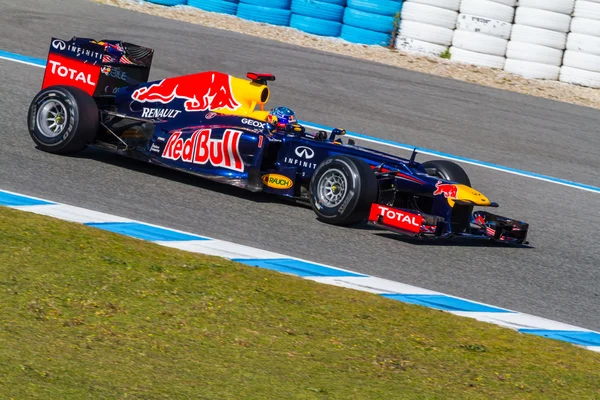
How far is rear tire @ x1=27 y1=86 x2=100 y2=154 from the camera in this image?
8336 millimetres

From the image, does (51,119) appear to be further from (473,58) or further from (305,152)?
(473,58)

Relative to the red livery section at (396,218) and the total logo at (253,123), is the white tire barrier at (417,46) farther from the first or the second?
the red livery section at (396,218)

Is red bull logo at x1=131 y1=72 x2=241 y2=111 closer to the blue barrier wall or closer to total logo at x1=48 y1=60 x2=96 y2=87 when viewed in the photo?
total logo at x1=48 y1=60 x2=96 y2=87

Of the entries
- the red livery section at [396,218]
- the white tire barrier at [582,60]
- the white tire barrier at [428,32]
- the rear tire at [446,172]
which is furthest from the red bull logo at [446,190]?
the white tire barrier at [582,60]

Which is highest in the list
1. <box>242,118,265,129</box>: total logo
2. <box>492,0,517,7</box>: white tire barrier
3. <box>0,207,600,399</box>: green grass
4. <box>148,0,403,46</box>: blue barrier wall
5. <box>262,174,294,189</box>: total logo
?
<box>492,0,517,7</box>: white tire barrier

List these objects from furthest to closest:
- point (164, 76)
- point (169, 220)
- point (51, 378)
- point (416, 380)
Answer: point (164, 76) → point (169, 220) → point (416, 380) → point (51, 378)

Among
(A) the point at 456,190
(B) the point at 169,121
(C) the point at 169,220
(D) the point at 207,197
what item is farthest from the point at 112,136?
(A) the point at 456,190

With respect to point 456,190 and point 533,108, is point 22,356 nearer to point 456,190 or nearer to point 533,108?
point 456,190

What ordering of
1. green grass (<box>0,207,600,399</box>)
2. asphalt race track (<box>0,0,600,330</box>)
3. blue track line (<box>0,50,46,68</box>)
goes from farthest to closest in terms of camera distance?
blue track line (<box>0,50,46,68</box>)
asphalt race track (<box>0,0,600,330</box>)
green grass (<box>0,207,600,399</box>)

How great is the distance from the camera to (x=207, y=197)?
804 cm

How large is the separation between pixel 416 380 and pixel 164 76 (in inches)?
354

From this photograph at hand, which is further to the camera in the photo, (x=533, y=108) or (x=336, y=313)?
(x=533, y=108)

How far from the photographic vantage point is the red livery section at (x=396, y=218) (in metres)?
7.35

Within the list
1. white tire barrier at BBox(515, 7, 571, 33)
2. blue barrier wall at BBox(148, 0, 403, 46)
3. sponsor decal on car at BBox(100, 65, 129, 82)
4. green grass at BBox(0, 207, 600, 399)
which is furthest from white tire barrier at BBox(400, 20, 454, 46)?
green grass at BBox(0, 207, 600, 399)
